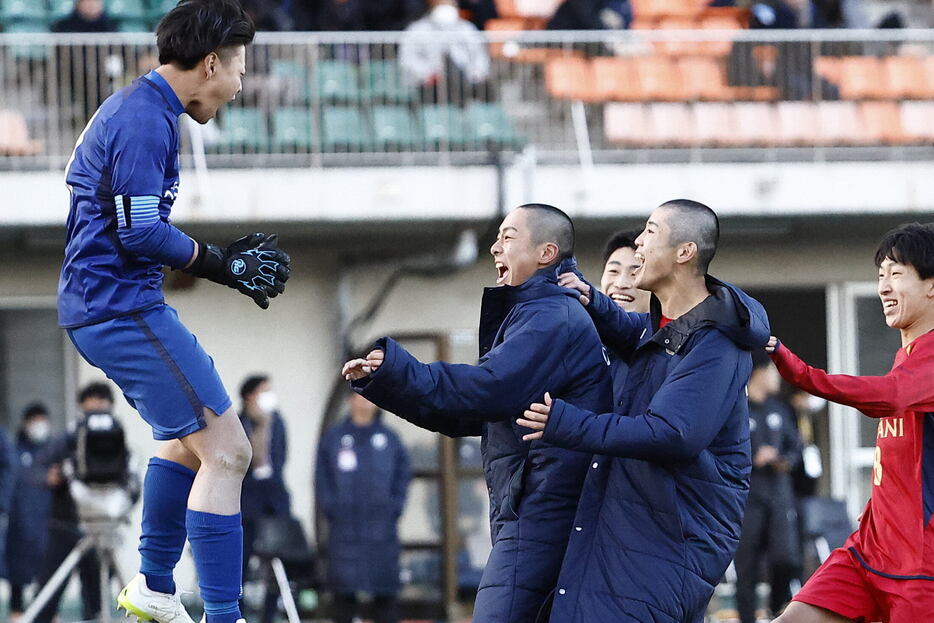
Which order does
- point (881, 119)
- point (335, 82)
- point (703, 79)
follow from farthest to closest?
point (881, 119)
point (703, 79)
point (335, 82)

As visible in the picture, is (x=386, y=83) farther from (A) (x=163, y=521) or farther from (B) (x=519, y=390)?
(B) (x=519, y=390)

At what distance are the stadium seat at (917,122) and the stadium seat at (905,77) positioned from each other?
121 millimetres

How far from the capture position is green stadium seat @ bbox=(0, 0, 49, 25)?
14203 millimetres

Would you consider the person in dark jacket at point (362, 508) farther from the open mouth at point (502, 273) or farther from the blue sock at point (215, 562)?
the blue sock at point (215, 562)

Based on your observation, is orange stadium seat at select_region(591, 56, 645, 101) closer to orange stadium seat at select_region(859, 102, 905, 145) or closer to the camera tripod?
orange stadium seat at select_region(859, 102, 905, 145)

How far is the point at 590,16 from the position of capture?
14.8 meters

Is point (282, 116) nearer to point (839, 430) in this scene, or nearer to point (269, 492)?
point (269, 492)

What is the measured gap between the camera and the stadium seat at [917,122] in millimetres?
14648

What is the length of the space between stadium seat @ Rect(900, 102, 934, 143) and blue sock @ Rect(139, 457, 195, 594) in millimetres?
10957

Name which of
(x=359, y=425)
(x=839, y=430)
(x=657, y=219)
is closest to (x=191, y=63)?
(x=657, y=219)

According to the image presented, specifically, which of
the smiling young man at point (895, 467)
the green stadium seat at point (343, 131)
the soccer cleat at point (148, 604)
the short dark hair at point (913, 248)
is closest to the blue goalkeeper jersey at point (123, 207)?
the soccer cleat at point (148, 604)

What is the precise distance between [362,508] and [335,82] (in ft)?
13.9

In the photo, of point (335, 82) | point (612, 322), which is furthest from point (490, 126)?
point (612, 322)

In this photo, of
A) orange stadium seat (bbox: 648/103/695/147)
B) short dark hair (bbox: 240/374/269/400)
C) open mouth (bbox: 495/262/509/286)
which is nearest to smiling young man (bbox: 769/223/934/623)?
open mouth (bbox: 495/262/509/286)
